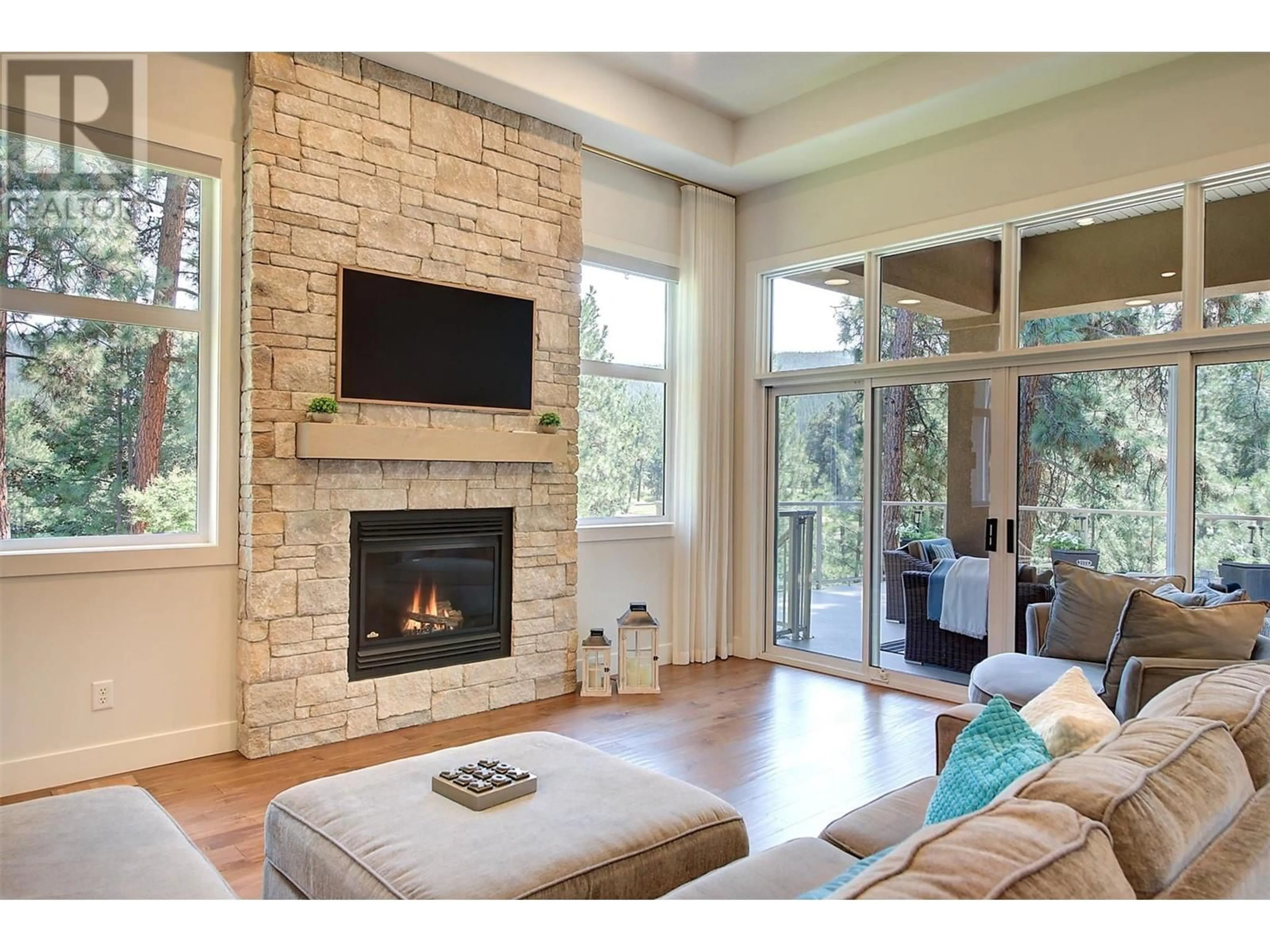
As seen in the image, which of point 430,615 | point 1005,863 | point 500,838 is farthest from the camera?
point 430,615

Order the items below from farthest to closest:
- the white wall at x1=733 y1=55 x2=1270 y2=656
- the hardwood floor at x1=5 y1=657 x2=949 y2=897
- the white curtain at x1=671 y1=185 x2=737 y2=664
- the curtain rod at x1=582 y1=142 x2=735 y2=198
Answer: the white curtain at x1=671 y1=185 x2=737 y2=664, the curtain rod at x1=582 y1=142 x2=735 y2=198, the white wall at x1=733 y1=55 x2=1270 y2=656, the hardwood floor at x1=5 y1=657 x2=949 y2=897

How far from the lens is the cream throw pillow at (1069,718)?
142 centimetres

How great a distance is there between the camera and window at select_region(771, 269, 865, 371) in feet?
17.3

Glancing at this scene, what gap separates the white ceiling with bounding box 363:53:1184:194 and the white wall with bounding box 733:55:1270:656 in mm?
105

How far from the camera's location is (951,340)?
4758mm

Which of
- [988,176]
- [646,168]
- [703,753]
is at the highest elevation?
[646,168]

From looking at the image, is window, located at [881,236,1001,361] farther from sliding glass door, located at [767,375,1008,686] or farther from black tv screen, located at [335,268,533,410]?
black tv screen, located at [335,268,533,410]

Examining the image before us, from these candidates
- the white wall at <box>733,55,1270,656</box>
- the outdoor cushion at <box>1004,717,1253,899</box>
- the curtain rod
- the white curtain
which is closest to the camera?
the outdoor cushion at <box>1004,717,1253,899</box>

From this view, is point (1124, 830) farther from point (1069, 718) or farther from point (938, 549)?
point (938, 549)

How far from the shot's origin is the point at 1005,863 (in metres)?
0.86

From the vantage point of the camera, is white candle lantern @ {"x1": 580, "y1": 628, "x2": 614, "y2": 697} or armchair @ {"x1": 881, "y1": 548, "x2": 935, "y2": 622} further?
armchair @ {"x1": 881, "y1": 548, "x2": 935, "y2": 622}

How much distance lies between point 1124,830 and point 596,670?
3850 mm


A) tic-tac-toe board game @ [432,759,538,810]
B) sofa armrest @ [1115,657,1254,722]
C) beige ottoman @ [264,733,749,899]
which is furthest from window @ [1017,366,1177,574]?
tic-tac-toe board game @ [432,759,538,810]

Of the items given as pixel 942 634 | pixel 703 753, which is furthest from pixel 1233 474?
pixel 703 753
